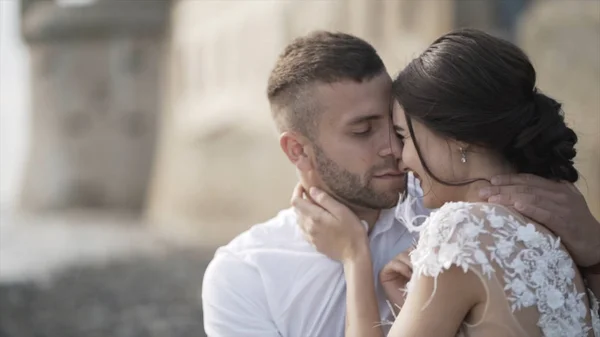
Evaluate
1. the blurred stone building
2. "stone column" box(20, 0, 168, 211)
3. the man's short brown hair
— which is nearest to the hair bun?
the man's short brown hair

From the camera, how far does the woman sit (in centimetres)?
171

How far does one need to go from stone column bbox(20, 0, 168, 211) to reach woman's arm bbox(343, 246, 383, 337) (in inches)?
589

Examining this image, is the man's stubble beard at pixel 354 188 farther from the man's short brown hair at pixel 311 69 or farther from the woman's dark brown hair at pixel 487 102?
the woman's dark brown hair at pixel 487 102

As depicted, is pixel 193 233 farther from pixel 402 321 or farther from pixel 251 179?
pixel 402 321

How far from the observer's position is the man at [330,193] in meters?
2.26

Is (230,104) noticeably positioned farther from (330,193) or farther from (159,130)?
(330,193)

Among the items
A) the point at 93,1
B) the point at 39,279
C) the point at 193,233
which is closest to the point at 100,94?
the point at 93,1

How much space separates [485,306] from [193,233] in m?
10.4

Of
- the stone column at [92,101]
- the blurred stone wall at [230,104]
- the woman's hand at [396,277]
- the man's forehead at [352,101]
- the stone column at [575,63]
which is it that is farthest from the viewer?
the stone column at [92,101]

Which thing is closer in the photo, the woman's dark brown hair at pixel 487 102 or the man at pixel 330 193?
the woman's dark brown hair at pixel 487 102

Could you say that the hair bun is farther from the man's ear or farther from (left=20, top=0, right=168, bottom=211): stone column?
(left=20, top=0, right=168, bottom=211): stone column

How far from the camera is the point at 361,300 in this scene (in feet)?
6.79

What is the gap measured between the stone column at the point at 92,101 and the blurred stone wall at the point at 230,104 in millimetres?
2745

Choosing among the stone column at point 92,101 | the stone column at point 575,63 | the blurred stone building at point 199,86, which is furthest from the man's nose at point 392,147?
the stone column at point 92,101
